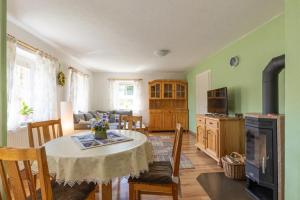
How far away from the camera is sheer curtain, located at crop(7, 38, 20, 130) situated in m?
2.46

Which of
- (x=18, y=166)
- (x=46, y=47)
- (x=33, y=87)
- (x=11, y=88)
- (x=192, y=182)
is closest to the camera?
(x=18, y=166)

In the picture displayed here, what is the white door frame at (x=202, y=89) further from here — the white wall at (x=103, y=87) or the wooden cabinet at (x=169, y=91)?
the white wall at (x=103, y=87)

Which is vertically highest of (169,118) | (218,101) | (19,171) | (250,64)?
(250,64)

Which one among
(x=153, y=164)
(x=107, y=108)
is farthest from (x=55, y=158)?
(x=107, y=108)

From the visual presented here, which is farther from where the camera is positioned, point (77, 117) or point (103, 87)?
point (103, 87)

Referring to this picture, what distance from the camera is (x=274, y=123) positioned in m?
1.97

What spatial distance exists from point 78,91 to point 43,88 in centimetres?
205

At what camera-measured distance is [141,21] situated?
2639mm

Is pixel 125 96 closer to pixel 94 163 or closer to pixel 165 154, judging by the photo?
pixel 165 154

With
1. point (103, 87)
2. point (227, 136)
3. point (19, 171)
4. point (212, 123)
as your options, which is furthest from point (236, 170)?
point (103, 87)

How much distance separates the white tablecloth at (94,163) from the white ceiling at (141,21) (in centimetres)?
170

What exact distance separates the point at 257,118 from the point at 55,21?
305 cm

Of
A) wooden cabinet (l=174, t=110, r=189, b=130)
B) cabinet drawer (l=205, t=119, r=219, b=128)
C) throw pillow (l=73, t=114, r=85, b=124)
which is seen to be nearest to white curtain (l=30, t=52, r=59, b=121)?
throw pillow (l=73, t=114, r=85, b=124)

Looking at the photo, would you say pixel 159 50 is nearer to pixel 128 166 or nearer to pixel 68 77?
pixel 68 77
